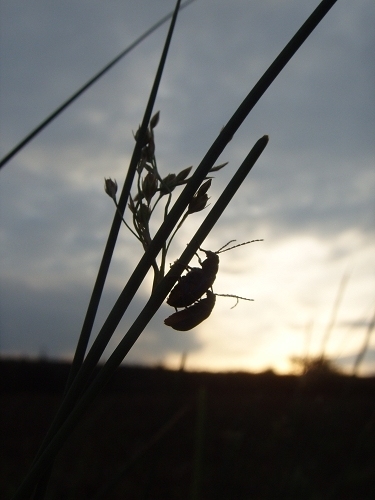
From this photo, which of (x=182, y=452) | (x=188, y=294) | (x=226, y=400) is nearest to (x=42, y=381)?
(x=226, y=400)

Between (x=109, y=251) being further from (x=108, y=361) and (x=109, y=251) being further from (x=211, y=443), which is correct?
(x=211, y=443)

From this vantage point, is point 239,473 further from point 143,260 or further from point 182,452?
point 143,260

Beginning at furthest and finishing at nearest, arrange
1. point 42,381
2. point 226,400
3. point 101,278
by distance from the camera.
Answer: point 42,381, point 226,400, point 101,278

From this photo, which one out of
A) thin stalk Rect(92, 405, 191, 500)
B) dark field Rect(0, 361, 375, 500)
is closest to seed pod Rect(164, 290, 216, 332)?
thin stalk Rect(92, 405, 191, 500)

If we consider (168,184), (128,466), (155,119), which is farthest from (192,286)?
(128,466)

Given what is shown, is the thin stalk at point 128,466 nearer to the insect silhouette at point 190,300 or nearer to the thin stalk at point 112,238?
the insect silhouette at point 190,300
